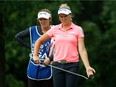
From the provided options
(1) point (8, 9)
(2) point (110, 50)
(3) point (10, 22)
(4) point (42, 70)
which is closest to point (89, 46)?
(2) point (110, 50)

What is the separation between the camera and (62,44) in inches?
325

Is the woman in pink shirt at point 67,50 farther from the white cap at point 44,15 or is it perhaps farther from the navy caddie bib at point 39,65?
the navy caddie bib at point 39,65

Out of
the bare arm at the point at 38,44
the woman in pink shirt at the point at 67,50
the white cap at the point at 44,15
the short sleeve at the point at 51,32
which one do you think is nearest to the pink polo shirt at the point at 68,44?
the woman in pink shirt at the point at 67,50

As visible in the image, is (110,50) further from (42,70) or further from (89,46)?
(42,70)

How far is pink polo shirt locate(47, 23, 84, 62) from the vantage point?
8.24 meters

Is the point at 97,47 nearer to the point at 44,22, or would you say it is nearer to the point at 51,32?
the point at 44,22

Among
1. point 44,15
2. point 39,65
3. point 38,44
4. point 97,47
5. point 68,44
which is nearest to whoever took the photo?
point 68,44

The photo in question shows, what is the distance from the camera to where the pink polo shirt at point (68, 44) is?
8242 millimetres

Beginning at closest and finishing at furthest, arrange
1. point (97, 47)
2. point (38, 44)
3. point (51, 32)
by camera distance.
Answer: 1. point (51, 32)
2. point (38, 44)
3. point (97, 47)

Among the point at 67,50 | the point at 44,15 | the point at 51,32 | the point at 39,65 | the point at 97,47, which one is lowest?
the point at 97,47

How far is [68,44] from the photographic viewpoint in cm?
823

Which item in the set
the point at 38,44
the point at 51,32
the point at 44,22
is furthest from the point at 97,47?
the point at 51,32

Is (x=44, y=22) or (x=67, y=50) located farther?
(x=44, y=22)

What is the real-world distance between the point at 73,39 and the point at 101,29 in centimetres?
2491
